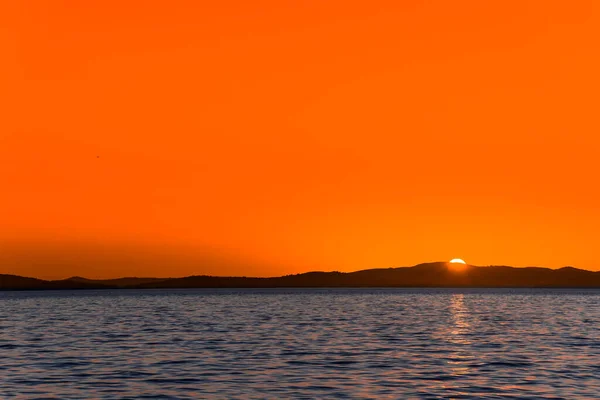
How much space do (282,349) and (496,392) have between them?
2411cm

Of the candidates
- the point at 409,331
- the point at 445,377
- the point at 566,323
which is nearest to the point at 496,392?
the point at 445,377

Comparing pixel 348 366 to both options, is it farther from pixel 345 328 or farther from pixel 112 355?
pixel 345 328

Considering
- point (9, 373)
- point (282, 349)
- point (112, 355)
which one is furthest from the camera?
point (282, 349)

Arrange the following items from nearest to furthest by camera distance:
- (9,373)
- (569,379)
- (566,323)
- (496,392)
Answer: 1. (496,392)
2. (569,379)
3. (9,373)
4. (566,323)

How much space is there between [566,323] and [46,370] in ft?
218

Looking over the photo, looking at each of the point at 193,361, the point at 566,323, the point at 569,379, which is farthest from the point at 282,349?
the point at 566,323

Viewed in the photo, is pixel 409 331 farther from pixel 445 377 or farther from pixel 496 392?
pixel 496 392

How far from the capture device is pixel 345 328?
285 feet

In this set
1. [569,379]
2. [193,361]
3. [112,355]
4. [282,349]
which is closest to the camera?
[569,379]

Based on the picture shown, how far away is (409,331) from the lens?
82.7m

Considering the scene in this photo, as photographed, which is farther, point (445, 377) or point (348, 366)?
point (348, 366)

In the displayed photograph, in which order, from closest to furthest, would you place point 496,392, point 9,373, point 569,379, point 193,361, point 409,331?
point 496,392 → point 569,379 → point 9,373 → point 193,361 → point 409,331

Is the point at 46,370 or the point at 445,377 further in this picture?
the point at 46,370

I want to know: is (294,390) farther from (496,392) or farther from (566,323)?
(566,323)
